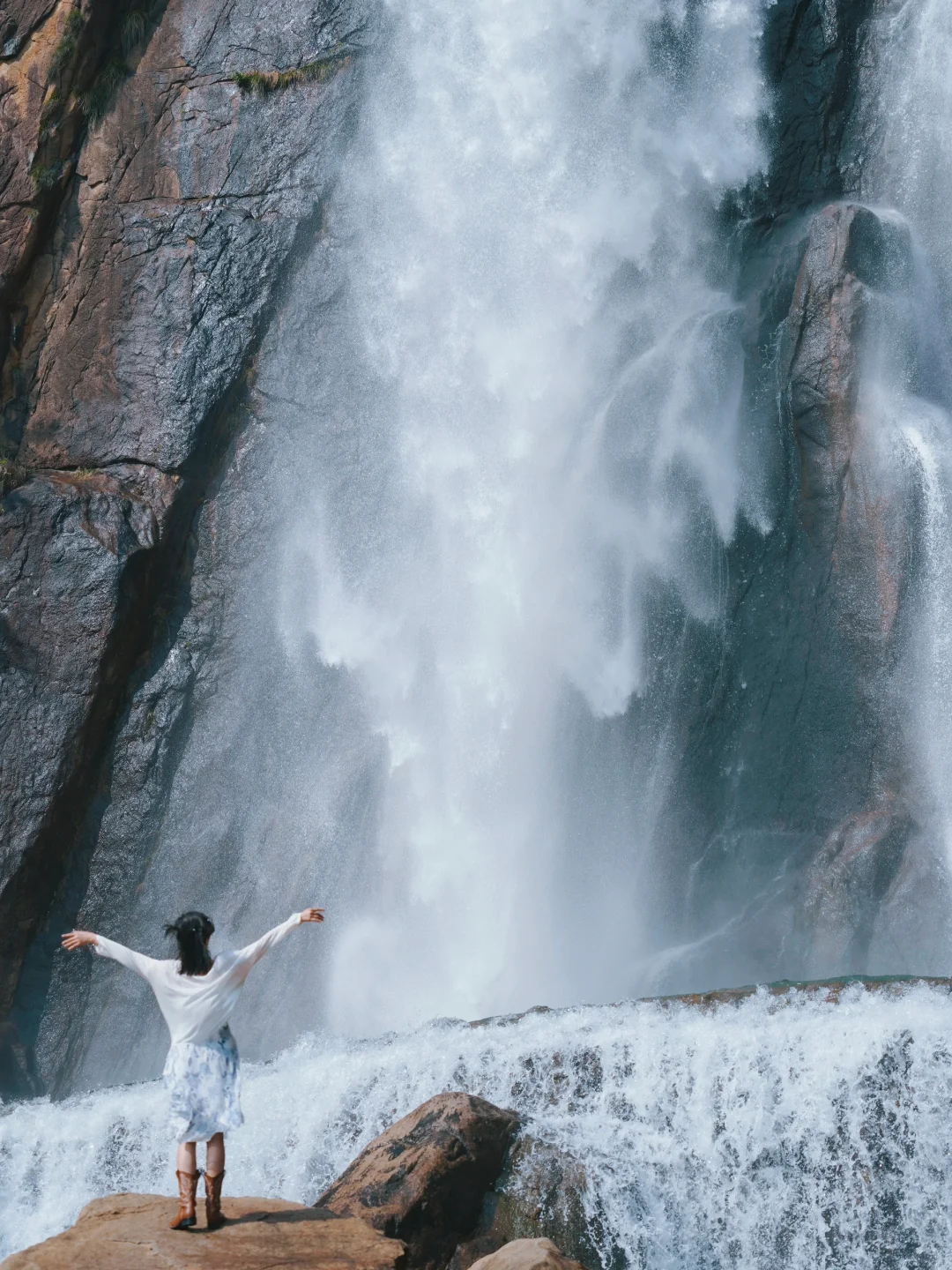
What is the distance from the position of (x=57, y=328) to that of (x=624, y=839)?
31.6 feet

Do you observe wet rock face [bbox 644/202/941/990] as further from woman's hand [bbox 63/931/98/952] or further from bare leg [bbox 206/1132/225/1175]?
woman's hand [bbox 63/931/98/952]

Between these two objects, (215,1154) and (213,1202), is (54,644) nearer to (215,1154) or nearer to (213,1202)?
(215,1154)

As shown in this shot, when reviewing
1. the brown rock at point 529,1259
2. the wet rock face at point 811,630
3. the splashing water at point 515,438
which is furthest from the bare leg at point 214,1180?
the wet rock face at point 811,630

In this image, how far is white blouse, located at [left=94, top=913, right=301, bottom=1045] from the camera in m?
6.33

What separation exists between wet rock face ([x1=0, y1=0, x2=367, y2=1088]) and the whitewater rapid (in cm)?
469

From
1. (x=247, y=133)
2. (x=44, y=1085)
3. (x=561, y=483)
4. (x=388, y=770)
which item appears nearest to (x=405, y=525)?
(x=561, y=483)

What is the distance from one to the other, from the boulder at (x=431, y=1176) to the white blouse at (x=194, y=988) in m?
2.10

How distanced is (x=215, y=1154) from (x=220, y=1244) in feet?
1.54

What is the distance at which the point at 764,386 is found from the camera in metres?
16.3

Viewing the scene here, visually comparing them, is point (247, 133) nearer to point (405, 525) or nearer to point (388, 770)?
point (405, 525)

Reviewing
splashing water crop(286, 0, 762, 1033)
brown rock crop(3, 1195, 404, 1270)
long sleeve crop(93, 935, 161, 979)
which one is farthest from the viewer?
splashing water crop(286, 0, 762, 1033)

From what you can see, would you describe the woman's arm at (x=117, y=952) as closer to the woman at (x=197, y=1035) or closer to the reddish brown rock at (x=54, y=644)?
the woman at (x=197, y=1035)

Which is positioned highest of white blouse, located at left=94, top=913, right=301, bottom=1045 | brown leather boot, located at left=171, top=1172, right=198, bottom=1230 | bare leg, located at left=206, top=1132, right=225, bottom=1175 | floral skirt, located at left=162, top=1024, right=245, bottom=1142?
white blouse, located at left=94, top=913, right=301, bottom=1045

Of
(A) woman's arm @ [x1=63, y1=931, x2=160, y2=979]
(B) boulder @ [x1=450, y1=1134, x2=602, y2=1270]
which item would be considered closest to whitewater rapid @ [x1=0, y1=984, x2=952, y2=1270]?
(B) boulder @ [x1=450, y1=1134, x2=602, y2=1270]
